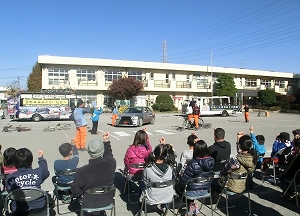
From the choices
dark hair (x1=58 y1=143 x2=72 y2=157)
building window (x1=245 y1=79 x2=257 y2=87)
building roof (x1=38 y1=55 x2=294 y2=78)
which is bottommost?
dark hair (x1=58 y1=143 x2=72 y2=157)

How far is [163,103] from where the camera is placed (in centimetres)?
4341

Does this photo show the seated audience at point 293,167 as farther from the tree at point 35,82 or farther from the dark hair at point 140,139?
the tree at point 35,82

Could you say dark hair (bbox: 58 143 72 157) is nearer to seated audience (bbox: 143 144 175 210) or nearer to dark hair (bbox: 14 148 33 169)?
dark hair (bbox: 14 148 33 169)

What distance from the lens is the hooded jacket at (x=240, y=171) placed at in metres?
4.55

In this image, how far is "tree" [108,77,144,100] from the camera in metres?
41.7

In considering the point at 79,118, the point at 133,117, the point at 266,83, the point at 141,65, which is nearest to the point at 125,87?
the point at 141,65

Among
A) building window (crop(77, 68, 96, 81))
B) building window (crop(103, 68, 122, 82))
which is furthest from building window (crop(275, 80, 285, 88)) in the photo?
building window (crop(77, 68, 96, 81))

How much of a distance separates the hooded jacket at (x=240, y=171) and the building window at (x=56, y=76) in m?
39.8

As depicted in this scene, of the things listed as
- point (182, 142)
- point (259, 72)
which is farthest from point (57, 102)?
point (259, 72)

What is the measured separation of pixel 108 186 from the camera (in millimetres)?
3754

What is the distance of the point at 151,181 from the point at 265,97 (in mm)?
50012

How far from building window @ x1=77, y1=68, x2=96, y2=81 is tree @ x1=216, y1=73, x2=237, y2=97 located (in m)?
21.5

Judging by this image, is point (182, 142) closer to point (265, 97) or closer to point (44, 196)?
point (44, 196)

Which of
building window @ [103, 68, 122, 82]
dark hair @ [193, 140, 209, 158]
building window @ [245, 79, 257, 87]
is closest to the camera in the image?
dark hair @ [193, 140, 209, 158]
